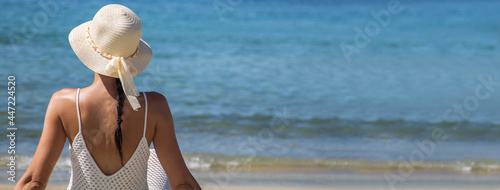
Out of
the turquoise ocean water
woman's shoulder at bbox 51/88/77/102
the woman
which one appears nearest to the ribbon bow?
the woman

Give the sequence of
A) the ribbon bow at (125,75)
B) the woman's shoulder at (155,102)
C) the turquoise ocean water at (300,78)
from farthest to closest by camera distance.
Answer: the turquoise ocean water at (300,78) < the woman's shoulder at (155,102) < the ribbon bow at (125,75)

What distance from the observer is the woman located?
1734mm

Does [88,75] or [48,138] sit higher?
[48,138]

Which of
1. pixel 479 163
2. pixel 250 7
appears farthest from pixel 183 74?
pixel 250 7

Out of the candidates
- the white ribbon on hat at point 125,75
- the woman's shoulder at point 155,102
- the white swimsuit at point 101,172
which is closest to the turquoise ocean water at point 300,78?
the white swimsuit at point 101,172

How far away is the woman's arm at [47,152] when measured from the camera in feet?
5.62

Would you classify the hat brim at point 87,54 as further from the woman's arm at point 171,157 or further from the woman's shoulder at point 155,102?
the woman's arm at point 171,157

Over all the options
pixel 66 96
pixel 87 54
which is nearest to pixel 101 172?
pixel 66 96

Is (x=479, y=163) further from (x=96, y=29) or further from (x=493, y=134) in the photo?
(x=96, y=29)

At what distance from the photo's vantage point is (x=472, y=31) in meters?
13.4

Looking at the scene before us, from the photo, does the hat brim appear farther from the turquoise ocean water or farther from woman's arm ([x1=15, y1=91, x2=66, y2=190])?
the turquoise ocean water

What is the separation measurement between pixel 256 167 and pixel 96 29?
2.72m

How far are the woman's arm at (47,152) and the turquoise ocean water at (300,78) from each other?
259 cm

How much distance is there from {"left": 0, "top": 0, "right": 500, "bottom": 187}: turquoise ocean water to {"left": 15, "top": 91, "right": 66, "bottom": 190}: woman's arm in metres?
2.59
